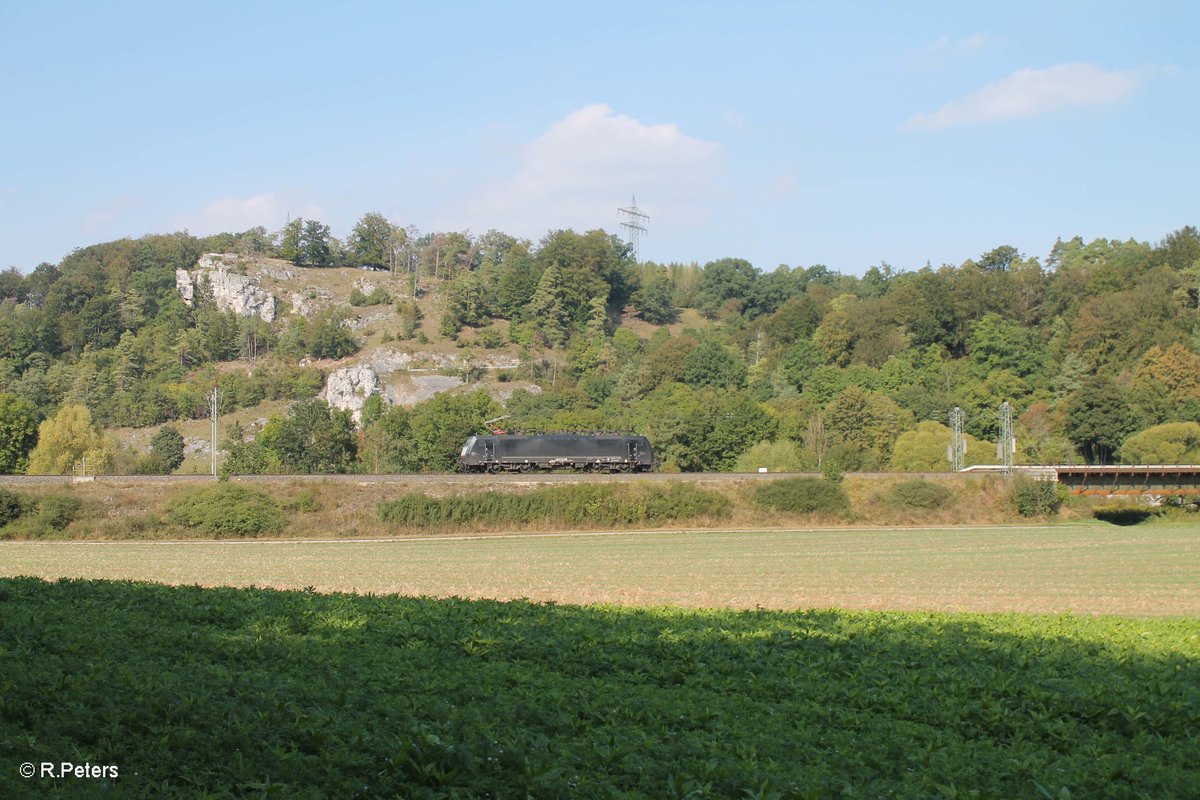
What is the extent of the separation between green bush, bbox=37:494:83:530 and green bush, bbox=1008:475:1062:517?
2015 inches

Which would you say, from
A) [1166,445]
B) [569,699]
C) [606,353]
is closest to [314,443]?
[606,353]

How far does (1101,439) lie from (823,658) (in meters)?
86.2

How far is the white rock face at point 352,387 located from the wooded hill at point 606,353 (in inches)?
137

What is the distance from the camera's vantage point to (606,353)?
498ft

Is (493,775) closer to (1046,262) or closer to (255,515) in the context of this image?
(255,515)

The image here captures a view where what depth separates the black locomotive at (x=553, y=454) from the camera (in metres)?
73.6

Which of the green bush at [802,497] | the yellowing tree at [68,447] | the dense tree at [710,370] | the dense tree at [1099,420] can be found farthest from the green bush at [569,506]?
the dense tree at [710,370]

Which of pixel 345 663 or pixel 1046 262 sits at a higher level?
pixel 1046 262

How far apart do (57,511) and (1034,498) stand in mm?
52726

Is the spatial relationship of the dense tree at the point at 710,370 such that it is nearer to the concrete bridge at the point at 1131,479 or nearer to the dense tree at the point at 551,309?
the dense tree at the point at 551,309

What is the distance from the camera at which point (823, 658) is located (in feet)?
40.5

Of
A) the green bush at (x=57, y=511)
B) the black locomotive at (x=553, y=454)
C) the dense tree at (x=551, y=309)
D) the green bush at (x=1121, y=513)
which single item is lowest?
the green bush at (x=1121, y=513)

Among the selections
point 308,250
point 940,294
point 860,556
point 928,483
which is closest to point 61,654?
point 860,556

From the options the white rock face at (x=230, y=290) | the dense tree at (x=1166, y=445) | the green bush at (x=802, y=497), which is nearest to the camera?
the green bush at (x=802, y=497)
